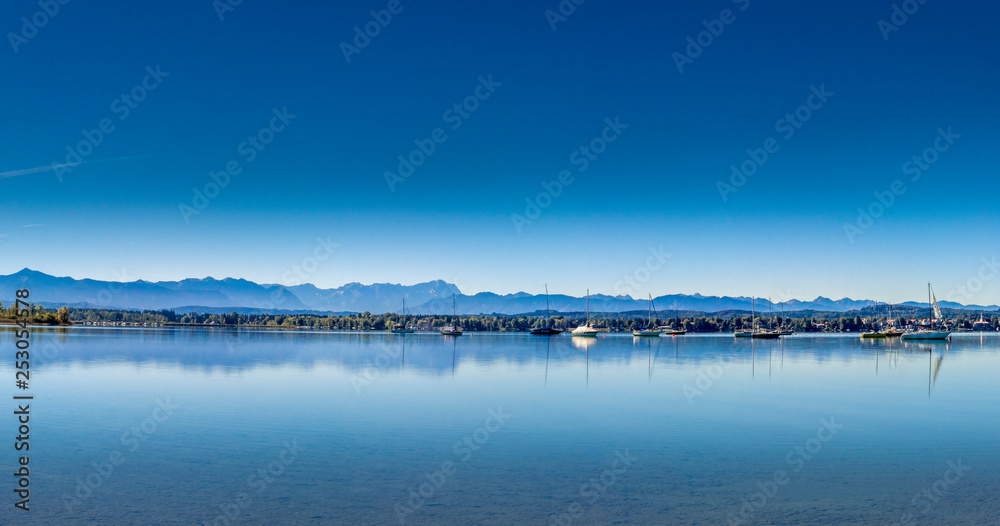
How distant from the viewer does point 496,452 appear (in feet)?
58.7

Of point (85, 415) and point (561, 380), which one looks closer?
point (85, 415)

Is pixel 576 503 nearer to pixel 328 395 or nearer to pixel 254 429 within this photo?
pixel 254 429

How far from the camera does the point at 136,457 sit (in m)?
16.4

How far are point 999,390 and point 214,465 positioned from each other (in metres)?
37.6

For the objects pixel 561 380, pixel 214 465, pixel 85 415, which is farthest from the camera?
pixel 561 380

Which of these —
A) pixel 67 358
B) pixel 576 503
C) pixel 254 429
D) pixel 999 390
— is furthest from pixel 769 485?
pixel 67 358

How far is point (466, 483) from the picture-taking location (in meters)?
14.7

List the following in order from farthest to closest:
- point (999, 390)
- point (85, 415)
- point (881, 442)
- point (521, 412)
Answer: point (999, 390)
point (521, 412)
point (85, 415)
point (881, 442)

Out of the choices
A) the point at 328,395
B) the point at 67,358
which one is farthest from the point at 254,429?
the point at 67,358

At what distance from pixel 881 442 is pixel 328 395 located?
20.4 meters

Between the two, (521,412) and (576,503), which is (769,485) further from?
(521,412)

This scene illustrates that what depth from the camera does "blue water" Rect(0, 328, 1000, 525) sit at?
12.8 meters

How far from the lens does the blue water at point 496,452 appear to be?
12844mm

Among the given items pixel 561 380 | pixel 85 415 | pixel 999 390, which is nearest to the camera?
pixel 85 415
